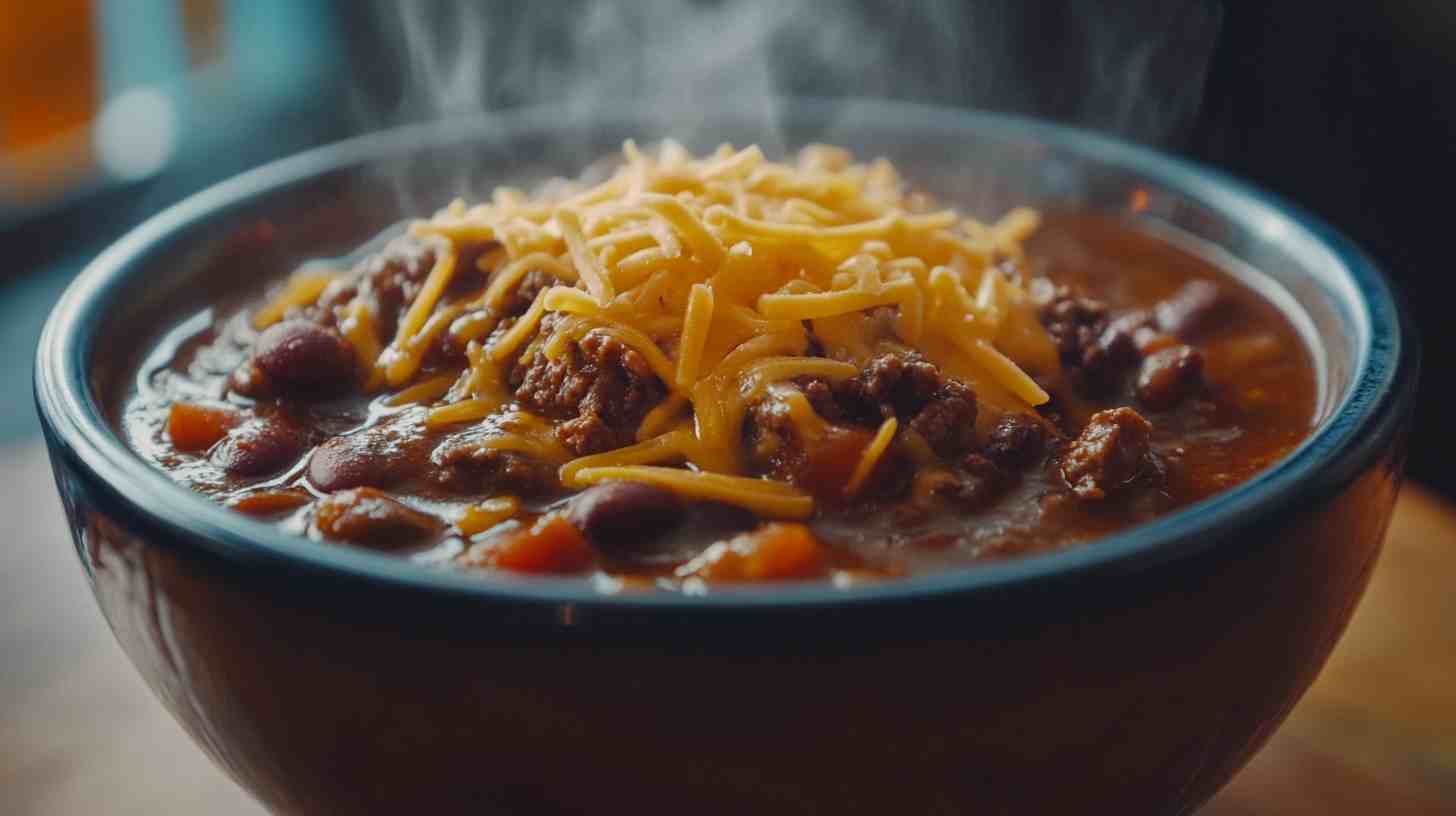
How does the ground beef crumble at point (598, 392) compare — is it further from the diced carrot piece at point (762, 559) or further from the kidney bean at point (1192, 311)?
the kidney bean at point (1192, 311)

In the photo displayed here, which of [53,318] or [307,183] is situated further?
[307,183]

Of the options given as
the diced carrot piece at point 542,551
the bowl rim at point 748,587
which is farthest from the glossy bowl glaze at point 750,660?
the diced carrot piece at point 542,551

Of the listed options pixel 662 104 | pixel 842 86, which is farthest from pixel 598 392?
pixel 842 86

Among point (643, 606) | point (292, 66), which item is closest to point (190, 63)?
point (292, 66)

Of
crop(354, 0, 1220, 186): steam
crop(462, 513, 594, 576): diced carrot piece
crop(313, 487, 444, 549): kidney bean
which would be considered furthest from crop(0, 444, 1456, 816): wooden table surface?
crop(354, 0, 1220, 186): steam

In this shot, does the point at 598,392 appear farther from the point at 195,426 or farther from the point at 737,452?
the point at 195,426

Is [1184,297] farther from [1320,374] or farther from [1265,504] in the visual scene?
[1265,504]
